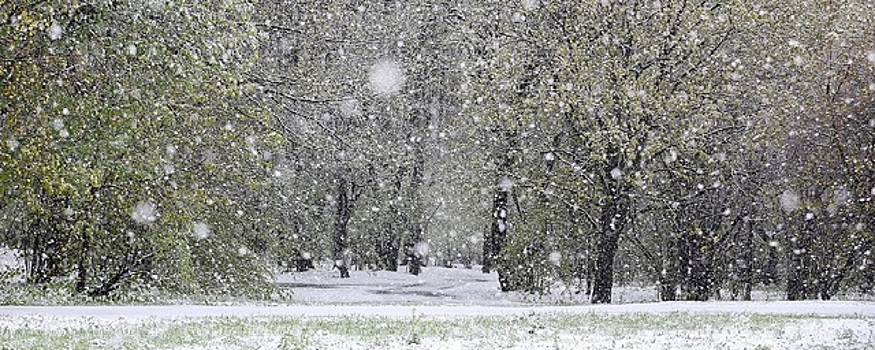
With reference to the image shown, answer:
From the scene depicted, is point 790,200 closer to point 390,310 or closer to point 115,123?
point 390,310

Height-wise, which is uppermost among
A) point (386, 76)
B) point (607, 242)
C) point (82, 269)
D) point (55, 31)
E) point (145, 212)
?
point (386, 76)

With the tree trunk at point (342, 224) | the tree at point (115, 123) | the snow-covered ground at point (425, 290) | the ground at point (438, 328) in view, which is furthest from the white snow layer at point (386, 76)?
the ground at point (438, 328)

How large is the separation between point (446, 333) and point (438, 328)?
610 millimetres

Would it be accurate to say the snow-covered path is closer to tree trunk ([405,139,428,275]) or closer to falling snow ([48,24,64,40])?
falling snow ([48,24,64,40])

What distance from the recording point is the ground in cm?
1073

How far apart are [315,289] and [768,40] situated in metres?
15.2

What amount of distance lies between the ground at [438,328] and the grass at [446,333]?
1cm

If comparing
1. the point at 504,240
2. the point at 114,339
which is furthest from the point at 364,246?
the point at 114,339

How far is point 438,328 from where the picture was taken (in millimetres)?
12219

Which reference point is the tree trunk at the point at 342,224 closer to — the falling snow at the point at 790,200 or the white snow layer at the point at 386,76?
the white snow layer at the point at 386,76

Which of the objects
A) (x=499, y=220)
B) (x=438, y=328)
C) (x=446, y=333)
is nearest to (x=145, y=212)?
(x=438, y=328)

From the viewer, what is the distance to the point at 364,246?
129 ft

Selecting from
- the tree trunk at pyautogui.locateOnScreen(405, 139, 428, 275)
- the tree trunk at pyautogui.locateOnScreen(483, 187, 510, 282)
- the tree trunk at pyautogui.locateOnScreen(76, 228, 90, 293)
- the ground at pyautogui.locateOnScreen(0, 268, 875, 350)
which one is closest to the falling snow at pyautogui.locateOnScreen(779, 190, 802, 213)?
the ground at pyautogui.locateOnScreen(0, 268, 875, 350)

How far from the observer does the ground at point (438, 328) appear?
422 inches
